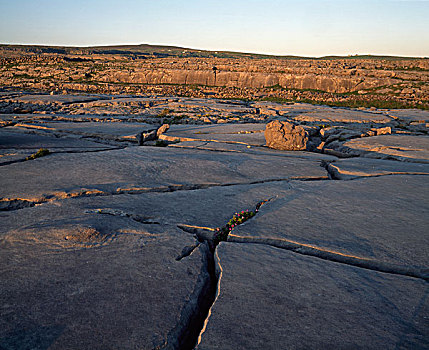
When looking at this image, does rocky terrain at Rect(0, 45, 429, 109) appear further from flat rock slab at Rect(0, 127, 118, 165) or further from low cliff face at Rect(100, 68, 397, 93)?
flat rock slab at Rect(0, 127, 118, 165)

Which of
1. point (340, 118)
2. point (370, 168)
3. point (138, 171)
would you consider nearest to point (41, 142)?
point (138, 171)

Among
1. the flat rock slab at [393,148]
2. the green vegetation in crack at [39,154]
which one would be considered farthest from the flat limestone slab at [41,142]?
the flat rock slab at [393,148]

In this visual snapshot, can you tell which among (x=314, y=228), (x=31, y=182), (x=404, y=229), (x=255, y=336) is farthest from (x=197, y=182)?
(x=255, y=336)

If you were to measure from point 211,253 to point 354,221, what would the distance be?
6.14 feet

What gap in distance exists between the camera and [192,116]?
14258 mm

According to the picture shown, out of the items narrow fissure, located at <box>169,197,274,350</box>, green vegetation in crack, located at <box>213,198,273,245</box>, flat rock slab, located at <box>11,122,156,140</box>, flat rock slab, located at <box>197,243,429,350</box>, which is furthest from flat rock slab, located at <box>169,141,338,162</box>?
flat rock slab, located at <box>197,243,429,350</box>

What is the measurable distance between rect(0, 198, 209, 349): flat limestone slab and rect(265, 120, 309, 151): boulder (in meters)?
5.47

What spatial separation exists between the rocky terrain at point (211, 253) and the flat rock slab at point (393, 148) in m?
0.66

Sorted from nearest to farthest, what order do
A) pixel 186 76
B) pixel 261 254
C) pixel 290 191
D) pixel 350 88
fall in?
pixel 261 254
pixel 290 191
pixel 350 88
pixel 186 76

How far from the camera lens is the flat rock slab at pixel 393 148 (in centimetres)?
740

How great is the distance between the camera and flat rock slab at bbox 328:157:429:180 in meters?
5.95

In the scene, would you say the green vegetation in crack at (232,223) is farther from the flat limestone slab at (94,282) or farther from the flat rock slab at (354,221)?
the flat limestone slab at (94,282)

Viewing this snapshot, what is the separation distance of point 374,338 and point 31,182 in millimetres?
5102

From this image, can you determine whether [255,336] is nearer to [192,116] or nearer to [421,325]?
[421,325]
